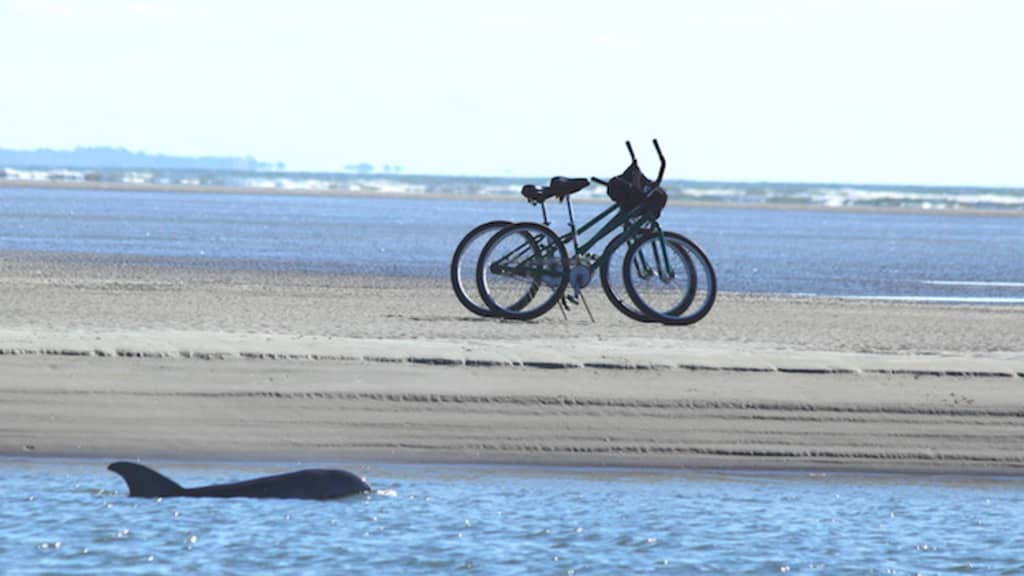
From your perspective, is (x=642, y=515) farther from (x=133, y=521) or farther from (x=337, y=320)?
(x=337, y=320)

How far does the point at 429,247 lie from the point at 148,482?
32.3 meters

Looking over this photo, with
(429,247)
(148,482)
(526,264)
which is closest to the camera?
(148,482)

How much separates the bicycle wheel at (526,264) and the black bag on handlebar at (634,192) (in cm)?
70

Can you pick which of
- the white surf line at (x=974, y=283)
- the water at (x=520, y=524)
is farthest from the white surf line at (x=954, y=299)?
the water at (x=520, y=524)

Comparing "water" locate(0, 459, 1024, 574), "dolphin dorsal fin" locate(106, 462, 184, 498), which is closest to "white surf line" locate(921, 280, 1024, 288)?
"water" locate(0, 459, 1024, 574)

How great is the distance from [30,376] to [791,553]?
5426 mm

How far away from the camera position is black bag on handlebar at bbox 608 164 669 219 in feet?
54.0

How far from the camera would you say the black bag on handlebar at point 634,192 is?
16.5 metres

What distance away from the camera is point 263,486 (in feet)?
32.1

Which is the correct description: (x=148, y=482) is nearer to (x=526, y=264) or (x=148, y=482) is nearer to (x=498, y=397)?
(x=498, y=397)

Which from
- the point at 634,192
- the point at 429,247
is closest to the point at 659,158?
the point at 634,192

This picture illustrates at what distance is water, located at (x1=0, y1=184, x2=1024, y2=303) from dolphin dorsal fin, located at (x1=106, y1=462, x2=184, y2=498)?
17.4 m

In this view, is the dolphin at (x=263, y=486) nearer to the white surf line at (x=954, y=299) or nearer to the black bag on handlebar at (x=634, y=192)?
the black bag on handlebar at (x=634, y=192)

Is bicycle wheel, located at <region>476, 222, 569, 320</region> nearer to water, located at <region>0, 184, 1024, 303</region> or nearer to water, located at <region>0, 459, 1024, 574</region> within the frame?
water, located at <region>0, 459, 1024, 574</region>
